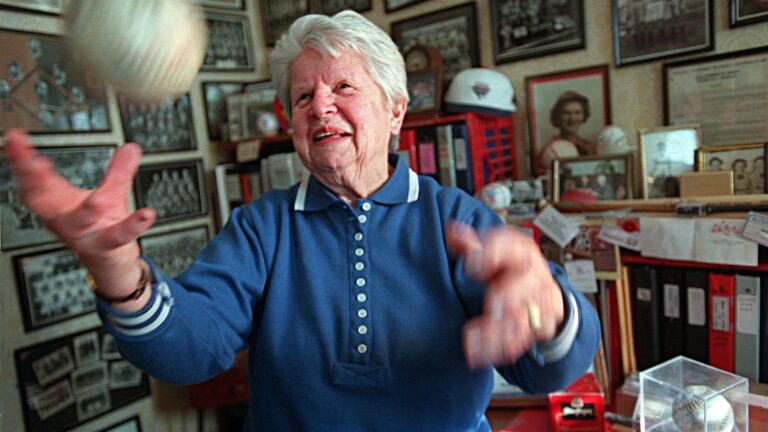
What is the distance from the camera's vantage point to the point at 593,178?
1440 mm

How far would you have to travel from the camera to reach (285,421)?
0.87 m

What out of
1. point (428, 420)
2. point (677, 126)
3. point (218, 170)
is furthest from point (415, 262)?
point (218, 170)

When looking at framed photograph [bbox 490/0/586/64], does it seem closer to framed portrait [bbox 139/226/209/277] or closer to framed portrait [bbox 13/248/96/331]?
framed portrait [bbox 139/226/209/277]

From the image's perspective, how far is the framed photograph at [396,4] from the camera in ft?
6.57

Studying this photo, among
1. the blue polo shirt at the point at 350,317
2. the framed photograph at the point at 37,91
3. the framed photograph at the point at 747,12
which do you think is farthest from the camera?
the framed photograph at the point at 37,91

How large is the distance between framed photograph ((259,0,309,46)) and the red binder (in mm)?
1965

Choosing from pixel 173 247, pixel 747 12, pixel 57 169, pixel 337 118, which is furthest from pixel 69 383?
pixel 747 12

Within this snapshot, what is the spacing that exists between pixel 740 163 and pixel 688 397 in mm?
605

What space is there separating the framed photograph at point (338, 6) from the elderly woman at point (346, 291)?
Result: 132cm

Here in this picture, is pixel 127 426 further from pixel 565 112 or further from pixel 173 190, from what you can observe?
pixel 565 112

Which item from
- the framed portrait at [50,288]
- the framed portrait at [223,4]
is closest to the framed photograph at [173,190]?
the framed portrait at [50,288]

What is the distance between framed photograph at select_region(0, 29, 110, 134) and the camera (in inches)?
68.0

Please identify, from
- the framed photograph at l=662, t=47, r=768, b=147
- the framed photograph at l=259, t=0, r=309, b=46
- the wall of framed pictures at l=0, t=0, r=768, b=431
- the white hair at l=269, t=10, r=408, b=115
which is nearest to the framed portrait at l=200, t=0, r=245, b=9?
the wall of framed pictures at l=0, t=0, r=768, b=431

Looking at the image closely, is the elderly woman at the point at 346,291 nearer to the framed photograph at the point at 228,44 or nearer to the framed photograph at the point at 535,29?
the framed photograph at the point at 535,29
